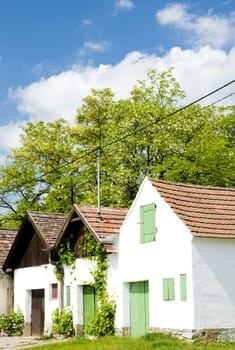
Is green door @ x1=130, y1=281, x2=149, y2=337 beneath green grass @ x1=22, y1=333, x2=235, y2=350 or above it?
above

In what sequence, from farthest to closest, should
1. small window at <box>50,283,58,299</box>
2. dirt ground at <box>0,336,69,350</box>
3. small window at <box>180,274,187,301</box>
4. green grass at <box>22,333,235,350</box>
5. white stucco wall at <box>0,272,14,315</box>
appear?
1. white stucco wall at <box>0,272,14,315</box>
2. small window at <box>50,283,58,299</box>
3. dirt ground at <box>0,336,69,350</box>
4. small window at <box>180,274,187,301</box>
5. green grass at <box>22,333,235,350</box>

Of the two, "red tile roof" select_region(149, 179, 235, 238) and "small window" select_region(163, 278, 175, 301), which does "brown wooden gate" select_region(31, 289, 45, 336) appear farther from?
"red tile roof" select_region(149, 179, 235, 238)

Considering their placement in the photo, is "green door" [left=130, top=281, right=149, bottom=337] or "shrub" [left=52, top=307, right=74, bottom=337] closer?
"green door" [left=130, top=281, right=149, bottom=337]

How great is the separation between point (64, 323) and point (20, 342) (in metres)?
1.95

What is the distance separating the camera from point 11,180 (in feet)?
166

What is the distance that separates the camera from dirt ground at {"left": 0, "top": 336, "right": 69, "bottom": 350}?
2661 centimetres

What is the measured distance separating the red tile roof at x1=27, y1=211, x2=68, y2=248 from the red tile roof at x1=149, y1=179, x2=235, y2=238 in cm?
796

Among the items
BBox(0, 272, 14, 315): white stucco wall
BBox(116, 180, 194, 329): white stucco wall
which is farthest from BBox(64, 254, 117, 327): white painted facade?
BBox(0, 272, 14, 315): white stucco wall

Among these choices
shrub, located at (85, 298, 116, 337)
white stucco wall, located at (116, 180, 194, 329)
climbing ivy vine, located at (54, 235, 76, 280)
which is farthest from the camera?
climbing ivy vine, located at (54, 235, 76, 280)

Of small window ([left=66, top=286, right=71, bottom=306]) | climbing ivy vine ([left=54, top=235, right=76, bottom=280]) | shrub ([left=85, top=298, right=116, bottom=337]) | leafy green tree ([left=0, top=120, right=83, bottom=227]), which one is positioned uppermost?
leafy green tree ([left=0, top=120, right=83, bottom=227])

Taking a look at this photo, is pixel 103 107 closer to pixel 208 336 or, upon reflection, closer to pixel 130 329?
pixel 130 329

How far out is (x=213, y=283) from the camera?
22.6 meters

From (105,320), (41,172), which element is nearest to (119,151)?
(41,172)

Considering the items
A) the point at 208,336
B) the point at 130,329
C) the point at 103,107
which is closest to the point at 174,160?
the point at 103,107
